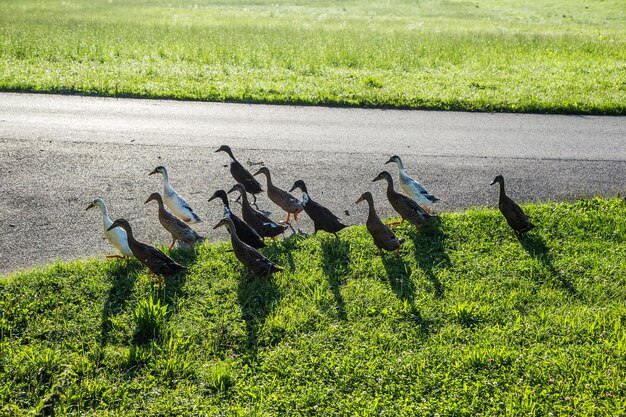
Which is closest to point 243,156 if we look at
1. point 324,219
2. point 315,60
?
point 324,219

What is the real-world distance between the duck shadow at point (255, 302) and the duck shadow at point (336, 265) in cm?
69

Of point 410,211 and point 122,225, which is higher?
point 410,211

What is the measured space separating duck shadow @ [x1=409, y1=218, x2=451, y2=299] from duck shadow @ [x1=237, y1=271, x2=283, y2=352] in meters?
1.91

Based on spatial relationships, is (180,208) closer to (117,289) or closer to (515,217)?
(117,289)

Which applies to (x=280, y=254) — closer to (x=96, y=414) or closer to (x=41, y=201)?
(x=96, y=414)

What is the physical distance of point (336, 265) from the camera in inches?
338

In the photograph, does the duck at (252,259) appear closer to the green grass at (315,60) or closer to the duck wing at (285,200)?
the duck wing at (285,200)

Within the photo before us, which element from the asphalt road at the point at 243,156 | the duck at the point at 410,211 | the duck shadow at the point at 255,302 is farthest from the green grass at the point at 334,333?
the asphalt road at the point at 243,156

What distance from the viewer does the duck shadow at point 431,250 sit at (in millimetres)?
8305

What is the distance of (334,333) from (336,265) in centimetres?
151

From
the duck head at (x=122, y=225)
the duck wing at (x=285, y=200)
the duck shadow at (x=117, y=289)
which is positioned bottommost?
the duck shadow at (x=117, y=289)

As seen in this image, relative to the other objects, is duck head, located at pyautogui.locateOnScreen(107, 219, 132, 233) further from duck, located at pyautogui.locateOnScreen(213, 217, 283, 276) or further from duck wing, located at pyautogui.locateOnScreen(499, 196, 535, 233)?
duck wing, located at pyautogui.locateOnScreen(499, 196, 535, 233)

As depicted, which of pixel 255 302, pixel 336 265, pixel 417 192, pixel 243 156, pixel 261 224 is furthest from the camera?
pixel 243 156

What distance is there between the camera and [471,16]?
42188mm
